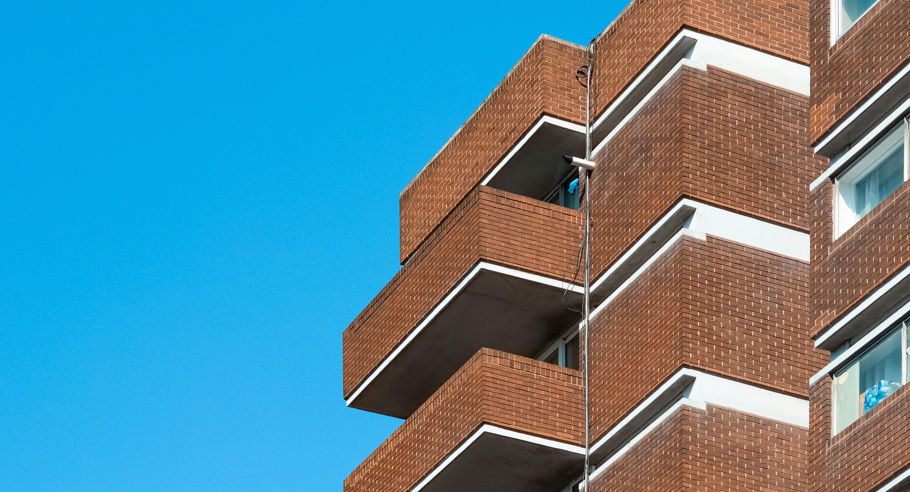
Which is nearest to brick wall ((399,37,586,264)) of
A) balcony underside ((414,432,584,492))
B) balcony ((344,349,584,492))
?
balcony ((344,349,584,492))

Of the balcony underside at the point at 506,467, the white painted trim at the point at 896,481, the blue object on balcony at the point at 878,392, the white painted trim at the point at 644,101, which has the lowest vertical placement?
the white painted trim at the point at 896,481

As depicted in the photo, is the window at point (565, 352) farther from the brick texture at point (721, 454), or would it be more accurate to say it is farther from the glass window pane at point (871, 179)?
the glass window pane at point (871, 179)

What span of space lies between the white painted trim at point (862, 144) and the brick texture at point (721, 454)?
3.30m

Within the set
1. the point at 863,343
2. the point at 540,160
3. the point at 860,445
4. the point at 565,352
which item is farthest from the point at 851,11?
the point at 565,352

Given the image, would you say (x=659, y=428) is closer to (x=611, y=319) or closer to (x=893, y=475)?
(x=611, y=319)

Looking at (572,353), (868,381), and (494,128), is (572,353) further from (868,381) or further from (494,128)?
(868,381)

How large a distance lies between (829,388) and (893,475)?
2354 mm

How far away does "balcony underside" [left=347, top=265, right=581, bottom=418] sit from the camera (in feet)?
111

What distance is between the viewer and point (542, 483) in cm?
3312

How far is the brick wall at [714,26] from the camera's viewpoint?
32219 millimetres

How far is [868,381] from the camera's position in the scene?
2670 cm

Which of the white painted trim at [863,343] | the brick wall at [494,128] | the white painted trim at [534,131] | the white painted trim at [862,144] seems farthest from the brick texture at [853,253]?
the brick wall at [494,128]

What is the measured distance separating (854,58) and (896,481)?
20.1 feet

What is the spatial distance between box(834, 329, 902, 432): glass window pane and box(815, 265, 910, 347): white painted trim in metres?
0.45
